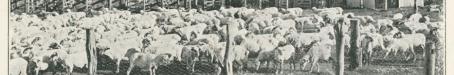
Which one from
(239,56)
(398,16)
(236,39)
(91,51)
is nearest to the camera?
(398,16)

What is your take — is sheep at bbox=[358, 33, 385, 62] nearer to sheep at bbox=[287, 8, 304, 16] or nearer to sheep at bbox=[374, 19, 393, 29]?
sheep at bbox=[374, 19, 393, 29]

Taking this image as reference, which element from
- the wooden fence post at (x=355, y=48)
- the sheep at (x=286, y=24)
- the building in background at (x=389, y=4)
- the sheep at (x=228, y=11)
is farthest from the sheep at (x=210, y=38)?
the building in background at (x=389, y=4)

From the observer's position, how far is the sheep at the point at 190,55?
705 centimetres

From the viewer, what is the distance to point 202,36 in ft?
23.9

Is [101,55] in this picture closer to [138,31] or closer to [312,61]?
[138,31]

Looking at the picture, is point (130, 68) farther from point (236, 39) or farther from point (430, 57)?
point (430, 57)

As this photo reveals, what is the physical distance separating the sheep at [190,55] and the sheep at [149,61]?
148 millimetres

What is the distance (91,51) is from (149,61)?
0.63 meters

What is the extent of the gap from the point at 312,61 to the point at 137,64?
61.5 inches

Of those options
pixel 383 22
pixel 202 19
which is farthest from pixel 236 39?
pixel 383 22

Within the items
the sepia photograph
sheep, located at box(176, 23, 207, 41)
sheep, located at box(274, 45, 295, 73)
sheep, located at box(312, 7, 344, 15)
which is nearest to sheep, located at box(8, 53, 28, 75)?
the sepia photograph

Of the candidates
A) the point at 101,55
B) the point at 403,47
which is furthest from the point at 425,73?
the point at 101,55

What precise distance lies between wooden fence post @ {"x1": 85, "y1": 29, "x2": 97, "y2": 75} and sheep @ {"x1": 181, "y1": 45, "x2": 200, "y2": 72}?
83 centimetres

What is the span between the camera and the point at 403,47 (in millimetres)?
6738
